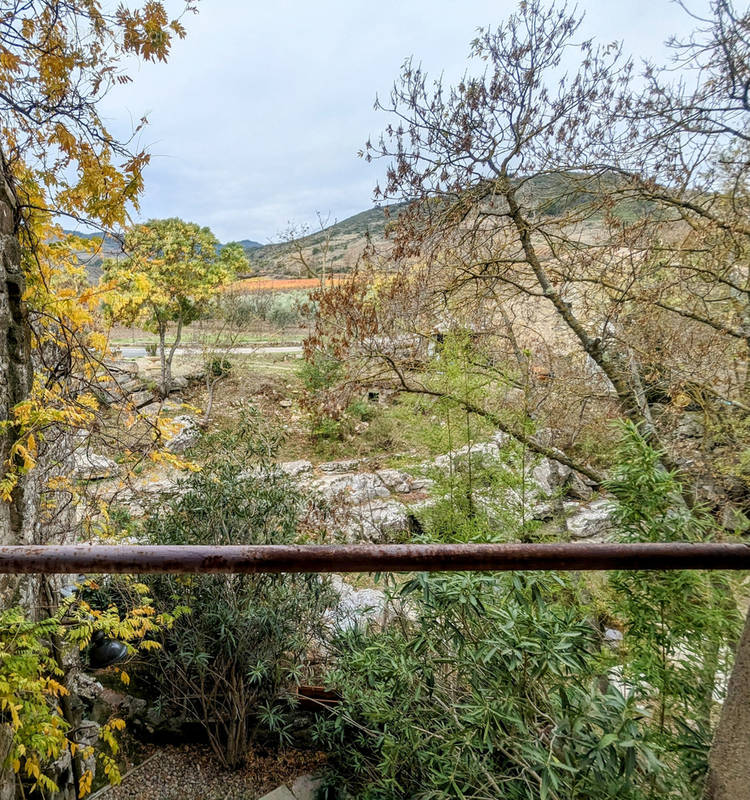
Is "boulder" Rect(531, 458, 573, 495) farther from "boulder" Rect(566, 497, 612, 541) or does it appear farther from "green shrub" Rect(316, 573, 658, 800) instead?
"green shrub" Rect(316, 573, 658, 800)

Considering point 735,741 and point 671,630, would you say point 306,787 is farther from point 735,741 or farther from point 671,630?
point 735,741

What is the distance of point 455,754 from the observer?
1298 mm

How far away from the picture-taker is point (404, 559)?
2.42 feet

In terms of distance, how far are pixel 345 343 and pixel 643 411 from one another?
3.31 metres

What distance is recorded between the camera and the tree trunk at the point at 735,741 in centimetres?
81

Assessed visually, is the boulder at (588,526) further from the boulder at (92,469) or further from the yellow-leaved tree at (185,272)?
the yellow-leaved tree at (185,272)

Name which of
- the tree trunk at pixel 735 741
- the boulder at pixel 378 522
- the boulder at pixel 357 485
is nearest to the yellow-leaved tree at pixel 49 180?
the tree trunk at pixel 735 741

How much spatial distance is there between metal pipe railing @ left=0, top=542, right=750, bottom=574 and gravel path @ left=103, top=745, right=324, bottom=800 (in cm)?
324

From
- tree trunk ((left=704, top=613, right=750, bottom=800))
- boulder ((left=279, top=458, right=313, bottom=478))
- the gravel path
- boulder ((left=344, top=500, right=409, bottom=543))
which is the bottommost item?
the gravel path

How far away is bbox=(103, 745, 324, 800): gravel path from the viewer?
299 centimetres

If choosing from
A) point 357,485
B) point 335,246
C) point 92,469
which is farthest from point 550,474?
point 92,469

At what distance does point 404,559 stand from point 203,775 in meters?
3.55

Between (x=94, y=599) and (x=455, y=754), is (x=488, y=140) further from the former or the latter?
(x=94, y=599)

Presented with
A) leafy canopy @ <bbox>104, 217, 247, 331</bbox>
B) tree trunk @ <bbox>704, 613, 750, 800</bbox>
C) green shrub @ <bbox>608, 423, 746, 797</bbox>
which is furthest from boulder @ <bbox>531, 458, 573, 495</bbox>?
leafy canopy @ <bbox>104, 217, 247, 331</bbox>
